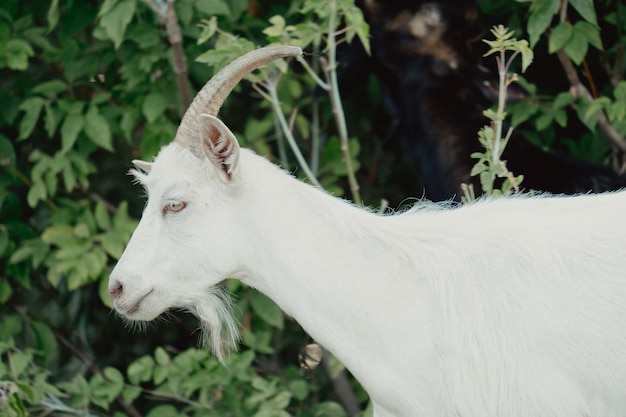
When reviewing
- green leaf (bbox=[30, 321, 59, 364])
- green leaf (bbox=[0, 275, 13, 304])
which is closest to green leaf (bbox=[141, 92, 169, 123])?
green leaf (bbox=[0, 275, 13, 304])

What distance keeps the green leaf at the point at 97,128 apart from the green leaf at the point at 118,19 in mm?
609

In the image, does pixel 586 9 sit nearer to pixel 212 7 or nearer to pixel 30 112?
pixel 212 7

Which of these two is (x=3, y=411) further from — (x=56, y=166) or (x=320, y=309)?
(x=320, y=309)

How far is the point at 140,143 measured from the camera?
19.9ft

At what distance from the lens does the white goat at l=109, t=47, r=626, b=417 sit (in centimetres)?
332

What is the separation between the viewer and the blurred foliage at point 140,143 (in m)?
5.05

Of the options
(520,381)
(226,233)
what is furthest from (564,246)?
(226,233)

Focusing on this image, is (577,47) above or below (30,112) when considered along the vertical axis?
below

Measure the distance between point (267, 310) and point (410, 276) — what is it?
2.15 m

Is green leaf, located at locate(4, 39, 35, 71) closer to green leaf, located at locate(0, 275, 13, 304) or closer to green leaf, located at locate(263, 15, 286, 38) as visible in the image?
green leaf, located at locate(0, 275, 13, 304)

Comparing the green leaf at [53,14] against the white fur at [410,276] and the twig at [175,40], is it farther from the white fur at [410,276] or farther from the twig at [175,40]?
the white fur at [410,276]

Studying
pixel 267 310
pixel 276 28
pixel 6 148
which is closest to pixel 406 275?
pixel 276 28

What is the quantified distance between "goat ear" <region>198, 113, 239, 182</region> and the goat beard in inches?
18.1

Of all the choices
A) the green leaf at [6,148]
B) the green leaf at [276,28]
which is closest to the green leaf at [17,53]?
the green leaf at [6,148]
